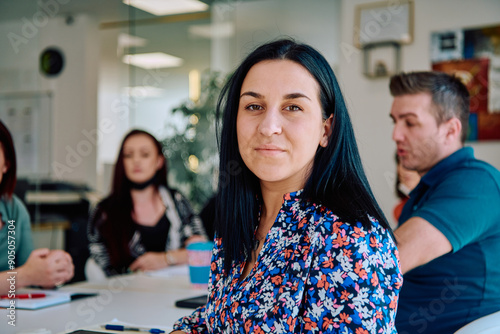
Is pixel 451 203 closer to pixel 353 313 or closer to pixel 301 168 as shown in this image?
pixel 301 168

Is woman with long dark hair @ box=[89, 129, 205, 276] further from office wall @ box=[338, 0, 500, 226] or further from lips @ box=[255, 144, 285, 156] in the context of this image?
lips @ box=[255, 144, 285, 156]

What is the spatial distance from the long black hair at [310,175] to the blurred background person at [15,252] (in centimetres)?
73

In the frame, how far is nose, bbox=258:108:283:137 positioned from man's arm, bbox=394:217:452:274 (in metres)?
0.58

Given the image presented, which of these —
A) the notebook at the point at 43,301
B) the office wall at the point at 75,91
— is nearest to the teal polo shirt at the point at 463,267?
the notebook at the point at 43,301

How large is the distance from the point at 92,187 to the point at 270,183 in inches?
229

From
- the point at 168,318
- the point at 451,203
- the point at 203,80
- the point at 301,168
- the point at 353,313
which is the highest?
the point at 203,80

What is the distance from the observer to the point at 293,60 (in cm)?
115

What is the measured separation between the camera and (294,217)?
111 centimetres

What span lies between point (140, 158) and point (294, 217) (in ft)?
7.14

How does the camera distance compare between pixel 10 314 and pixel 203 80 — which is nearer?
pixel 10 314

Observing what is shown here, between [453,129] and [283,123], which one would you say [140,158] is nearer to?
[453,129]

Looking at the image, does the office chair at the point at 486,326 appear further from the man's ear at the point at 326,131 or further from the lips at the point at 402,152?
the lips at the point at 402,152

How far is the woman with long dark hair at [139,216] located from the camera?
2875mm

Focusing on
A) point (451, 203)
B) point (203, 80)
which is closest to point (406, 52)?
point (203, 80)
